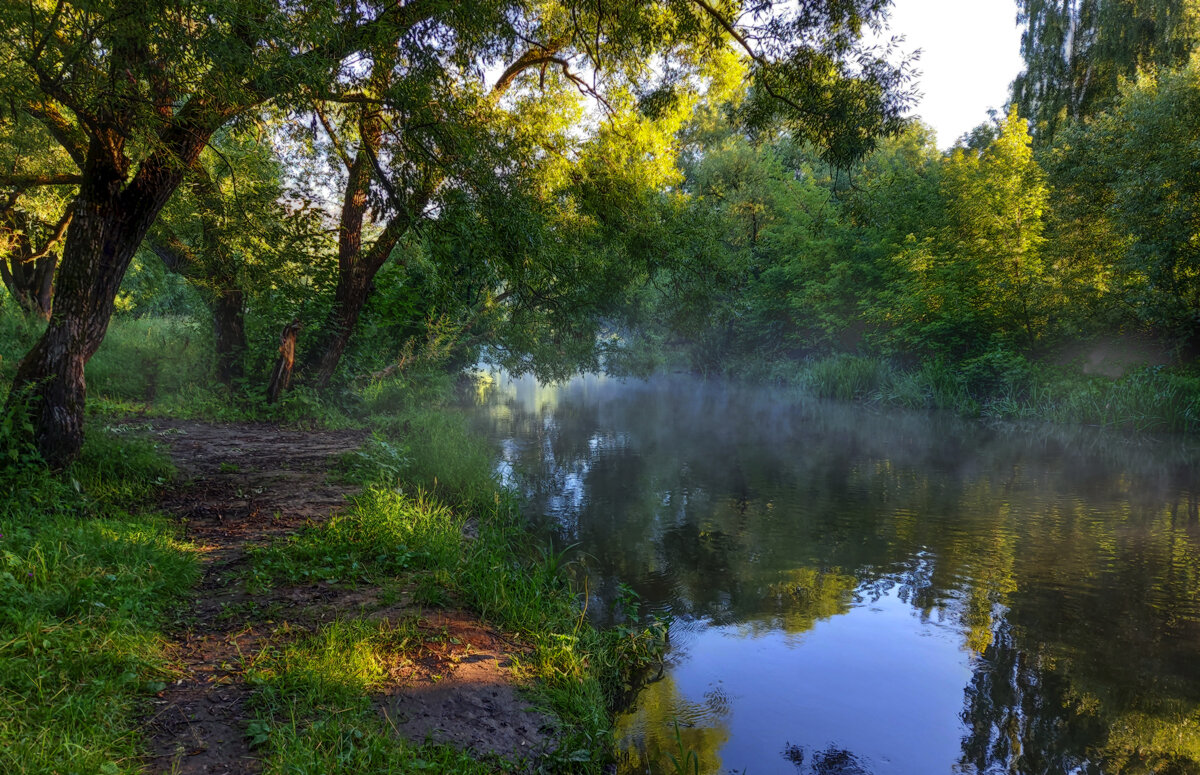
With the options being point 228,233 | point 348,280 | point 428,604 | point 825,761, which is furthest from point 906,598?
point 348,280

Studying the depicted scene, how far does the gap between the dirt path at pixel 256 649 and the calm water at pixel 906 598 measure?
1.11m

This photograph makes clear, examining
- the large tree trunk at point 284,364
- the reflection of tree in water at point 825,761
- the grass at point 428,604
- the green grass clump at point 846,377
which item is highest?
the green grass clump at point 846,377

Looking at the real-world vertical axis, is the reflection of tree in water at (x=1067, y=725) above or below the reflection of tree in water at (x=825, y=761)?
above

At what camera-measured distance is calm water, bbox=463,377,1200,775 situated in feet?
15.3

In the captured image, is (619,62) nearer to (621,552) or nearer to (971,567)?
(621,552)

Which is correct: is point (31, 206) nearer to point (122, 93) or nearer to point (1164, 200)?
point (122, 93)

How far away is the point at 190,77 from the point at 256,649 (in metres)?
4.67

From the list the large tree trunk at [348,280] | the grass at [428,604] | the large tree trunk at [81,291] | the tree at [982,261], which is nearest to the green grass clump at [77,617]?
the large tree trunk at [81,291]

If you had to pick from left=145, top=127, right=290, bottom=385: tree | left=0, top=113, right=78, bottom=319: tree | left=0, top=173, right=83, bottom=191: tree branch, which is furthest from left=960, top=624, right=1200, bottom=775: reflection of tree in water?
left=0, top=173, right=83, bottom=191: tree branch

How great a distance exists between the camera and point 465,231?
24.5ft

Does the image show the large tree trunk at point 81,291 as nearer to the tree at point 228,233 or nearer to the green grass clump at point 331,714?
the tree at point 228,233

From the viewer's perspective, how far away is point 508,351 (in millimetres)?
21453

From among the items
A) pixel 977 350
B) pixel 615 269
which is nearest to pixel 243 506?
pixel 615 269

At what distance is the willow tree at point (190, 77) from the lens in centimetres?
516
